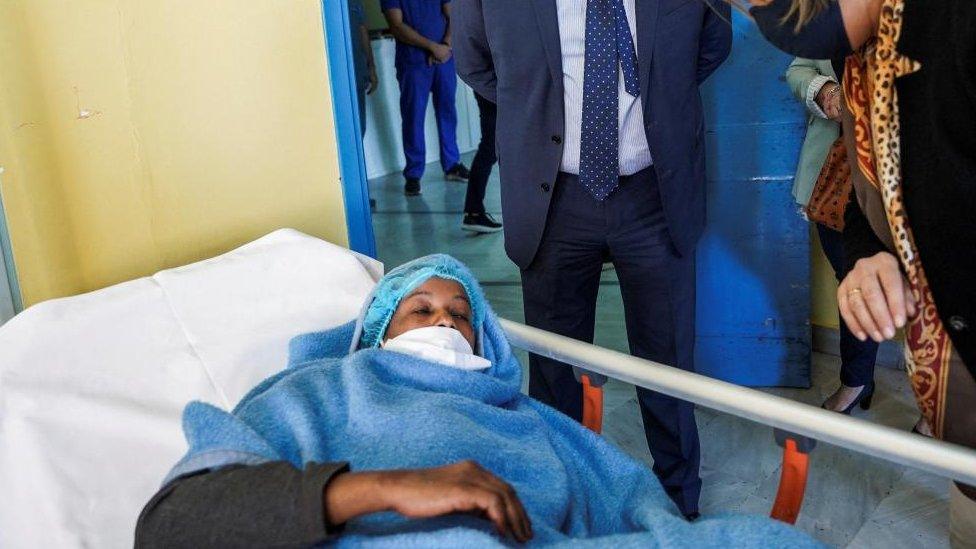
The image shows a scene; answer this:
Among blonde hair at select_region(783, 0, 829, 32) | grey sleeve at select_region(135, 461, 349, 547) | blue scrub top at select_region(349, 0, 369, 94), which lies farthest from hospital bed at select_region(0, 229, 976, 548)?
blue scrub top at select_region(349, 0, 369, 94)

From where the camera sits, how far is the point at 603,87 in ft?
7.19

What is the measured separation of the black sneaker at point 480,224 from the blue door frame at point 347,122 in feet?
10.1

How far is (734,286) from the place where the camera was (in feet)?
9.90

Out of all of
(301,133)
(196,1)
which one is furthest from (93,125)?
(301,133)

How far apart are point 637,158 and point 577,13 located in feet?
1.27

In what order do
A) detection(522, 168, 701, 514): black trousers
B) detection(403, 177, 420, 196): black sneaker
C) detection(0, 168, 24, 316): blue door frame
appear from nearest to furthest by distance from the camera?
detection(0, 168, 24, 316): blue door frame
detection(522, 168, 701, 514): black trousers
detection(403, 177, 420, 196): black sneaker

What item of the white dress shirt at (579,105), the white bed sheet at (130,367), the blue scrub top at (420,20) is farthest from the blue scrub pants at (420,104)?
the white bed sheet at (130,367)

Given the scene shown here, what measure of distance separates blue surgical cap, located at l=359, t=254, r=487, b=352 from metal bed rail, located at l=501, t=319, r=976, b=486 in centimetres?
15

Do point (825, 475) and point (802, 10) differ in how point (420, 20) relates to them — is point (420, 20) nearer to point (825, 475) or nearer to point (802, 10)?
point (825, 475)

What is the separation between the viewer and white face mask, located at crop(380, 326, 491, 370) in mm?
1619

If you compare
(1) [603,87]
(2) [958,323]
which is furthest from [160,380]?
Answer: (2) [958,323]

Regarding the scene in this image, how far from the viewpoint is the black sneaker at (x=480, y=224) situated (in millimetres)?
5293

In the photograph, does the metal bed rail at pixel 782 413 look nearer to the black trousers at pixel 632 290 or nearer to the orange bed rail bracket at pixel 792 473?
the orange bed rail bracket at pixel 792 473

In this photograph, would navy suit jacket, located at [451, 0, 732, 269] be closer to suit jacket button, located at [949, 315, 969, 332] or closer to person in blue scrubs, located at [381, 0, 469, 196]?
suit jacket button, located at [949, 315, 969, 332]
